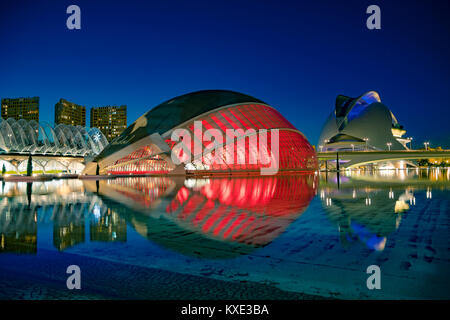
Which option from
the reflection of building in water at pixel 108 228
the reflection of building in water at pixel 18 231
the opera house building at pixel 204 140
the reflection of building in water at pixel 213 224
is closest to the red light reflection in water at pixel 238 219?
the reflection of building in water at pixel 213 224

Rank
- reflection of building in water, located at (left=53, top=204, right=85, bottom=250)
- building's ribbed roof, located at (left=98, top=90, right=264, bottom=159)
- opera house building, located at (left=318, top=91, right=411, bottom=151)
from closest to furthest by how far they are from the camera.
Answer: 1. reflection of building in water, located at (left=53, top=204, right=85, bottom=250)
2. building's ribbed roof, located at (left=98, top=90, right=264, bottom=159)
3. opera house building, located at (left=318, top=91, right=411, bottom=151)

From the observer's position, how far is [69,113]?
539ft

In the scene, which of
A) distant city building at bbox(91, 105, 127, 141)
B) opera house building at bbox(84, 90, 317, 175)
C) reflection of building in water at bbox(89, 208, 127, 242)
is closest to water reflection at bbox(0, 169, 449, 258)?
reflection of building in water at bbox(89, 208, 127, 242)

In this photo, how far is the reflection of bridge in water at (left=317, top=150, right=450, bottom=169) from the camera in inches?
2598

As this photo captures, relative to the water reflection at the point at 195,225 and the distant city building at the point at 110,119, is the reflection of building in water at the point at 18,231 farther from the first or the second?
the distant city building at the point at 110,119

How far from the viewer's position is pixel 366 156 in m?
70.8

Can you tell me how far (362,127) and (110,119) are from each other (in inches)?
5216

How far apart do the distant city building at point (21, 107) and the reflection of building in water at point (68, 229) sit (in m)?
168

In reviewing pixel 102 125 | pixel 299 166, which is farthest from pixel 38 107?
pixel 299 166

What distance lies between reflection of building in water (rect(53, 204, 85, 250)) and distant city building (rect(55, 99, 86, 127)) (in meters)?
169

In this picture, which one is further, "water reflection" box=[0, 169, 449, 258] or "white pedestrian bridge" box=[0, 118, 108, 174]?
"white pedestrian bridge" box=[0, 118, 108, 174]

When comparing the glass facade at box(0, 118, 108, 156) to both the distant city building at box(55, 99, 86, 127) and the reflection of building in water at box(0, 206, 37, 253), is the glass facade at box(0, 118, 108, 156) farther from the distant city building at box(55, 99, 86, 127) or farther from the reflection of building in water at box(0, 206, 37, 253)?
the distant city building at box(55, 99, 86, 127)

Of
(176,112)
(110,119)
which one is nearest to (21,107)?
(110,119)
